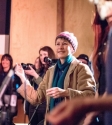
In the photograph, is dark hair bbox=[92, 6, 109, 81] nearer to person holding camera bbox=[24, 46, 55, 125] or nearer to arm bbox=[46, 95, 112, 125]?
arm bbox=[46, 95, 112, 125]

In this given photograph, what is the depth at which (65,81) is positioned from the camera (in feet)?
5.73

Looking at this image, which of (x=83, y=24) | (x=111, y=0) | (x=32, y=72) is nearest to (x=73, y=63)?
(x=111, y=0)

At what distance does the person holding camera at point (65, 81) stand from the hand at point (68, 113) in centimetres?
120

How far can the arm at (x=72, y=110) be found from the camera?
14.0 inches

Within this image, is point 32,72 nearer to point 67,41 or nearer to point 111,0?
point 67,41

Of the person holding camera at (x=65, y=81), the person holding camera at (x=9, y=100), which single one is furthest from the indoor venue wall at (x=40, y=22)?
the person holding camera at (x=65, y=81)

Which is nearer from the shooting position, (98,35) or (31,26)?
(98,35)

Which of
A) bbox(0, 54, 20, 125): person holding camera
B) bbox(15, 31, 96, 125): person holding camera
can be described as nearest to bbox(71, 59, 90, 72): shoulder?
bbox(15, 31, 96, 125): person holding camera

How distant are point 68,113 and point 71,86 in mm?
1395

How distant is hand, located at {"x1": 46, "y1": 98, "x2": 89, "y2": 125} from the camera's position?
355mm

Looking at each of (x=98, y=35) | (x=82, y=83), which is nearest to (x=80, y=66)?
(x=82, y=83)

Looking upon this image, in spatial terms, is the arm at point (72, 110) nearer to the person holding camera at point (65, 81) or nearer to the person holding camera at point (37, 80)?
the person holding camera at point (65, 81)

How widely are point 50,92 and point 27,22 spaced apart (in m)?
2.79

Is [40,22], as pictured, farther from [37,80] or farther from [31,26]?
[37,80]
